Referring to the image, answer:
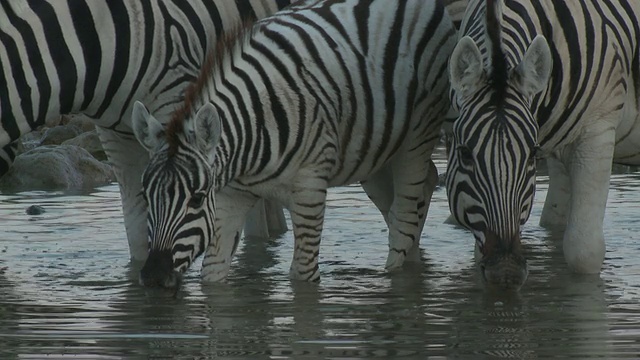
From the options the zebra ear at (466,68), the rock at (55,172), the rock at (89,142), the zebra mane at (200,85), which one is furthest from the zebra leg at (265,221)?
the rock at (89,142)

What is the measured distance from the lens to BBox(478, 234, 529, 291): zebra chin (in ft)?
30.9

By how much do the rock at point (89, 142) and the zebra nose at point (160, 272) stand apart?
10197 mm

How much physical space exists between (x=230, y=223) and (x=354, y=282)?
0.97m

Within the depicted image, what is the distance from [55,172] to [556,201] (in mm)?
5946

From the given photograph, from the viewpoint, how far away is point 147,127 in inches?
383

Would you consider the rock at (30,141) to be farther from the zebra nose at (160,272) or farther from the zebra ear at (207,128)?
the zebra nose at (160,272)

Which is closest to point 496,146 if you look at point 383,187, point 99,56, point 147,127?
point 147,127

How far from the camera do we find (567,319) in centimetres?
910

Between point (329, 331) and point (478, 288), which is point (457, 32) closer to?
point (478, 288)

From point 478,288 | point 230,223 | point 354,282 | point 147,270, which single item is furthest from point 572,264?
point 147,270

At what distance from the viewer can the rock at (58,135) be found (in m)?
20.4

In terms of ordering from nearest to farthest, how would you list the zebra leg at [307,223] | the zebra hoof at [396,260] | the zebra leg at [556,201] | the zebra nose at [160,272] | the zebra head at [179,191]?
the zebra nose at [160,272]
the zebra head at [179,191]
the zebra leg at [307,223]
the zebra hoof at [396,260]
the zebra leg at [556,201]

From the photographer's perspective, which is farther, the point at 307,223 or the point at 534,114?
the point at 307,223

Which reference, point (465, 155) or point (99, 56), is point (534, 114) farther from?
point (99, 56)
